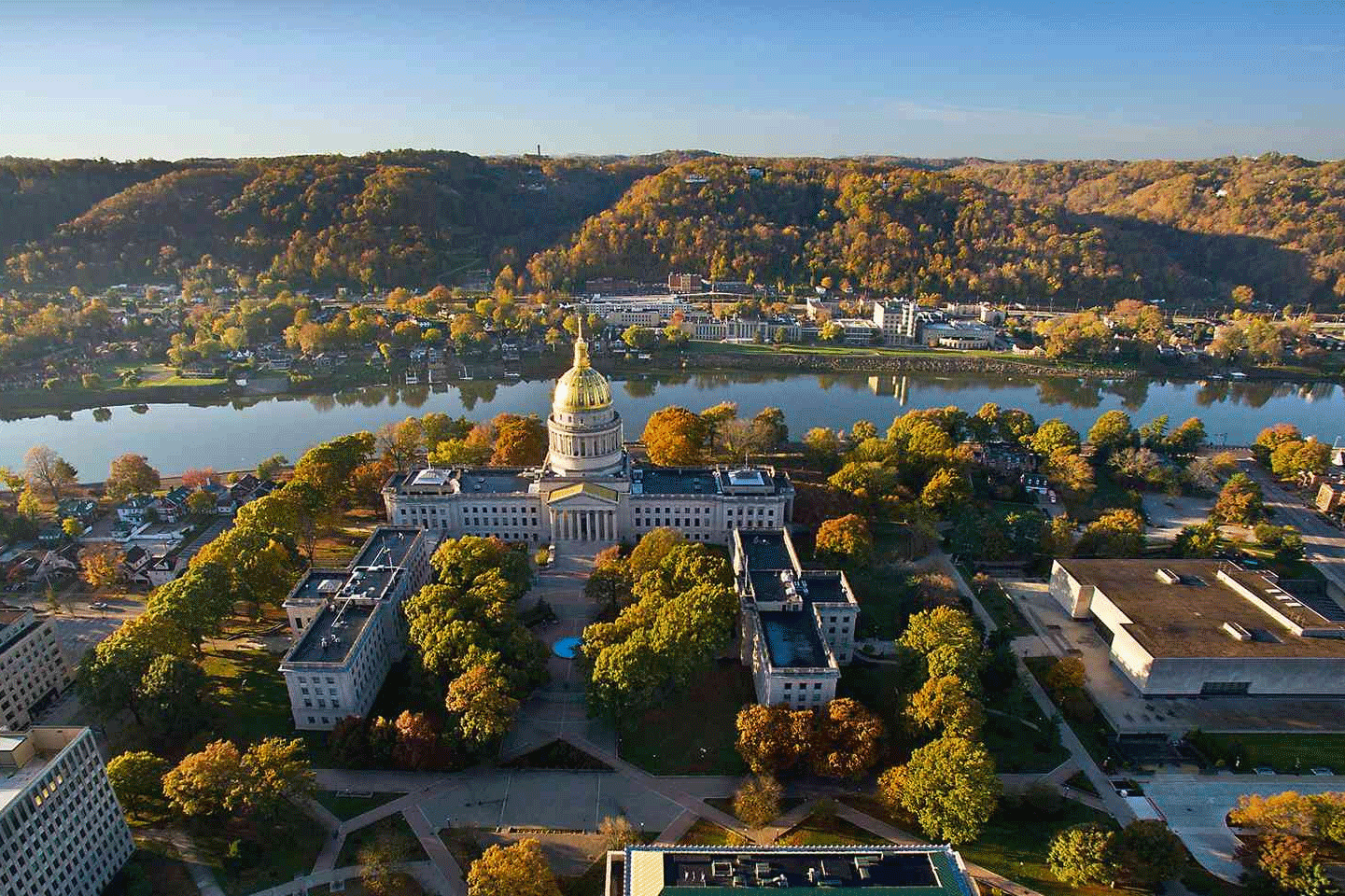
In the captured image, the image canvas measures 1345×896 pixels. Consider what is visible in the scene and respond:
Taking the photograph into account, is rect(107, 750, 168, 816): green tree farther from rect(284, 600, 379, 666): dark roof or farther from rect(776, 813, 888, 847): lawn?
rect(776, 813, 888, 847): lawn

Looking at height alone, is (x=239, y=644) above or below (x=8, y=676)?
below

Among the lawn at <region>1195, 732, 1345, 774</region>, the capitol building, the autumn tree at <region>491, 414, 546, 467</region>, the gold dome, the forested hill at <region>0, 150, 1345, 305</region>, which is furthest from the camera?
the forested hill at <region>0, 150, 1345, 305</region>

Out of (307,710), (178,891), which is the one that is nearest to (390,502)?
(307,710)

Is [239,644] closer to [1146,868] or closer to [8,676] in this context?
[8,676]

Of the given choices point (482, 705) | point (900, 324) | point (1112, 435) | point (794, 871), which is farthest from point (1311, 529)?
point (900, 324)

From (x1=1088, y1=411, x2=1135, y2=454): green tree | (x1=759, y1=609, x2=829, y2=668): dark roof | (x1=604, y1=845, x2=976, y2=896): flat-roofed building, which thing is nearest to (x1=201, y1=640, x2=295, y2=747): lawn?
(x1=604, y1=845, x2=976, y2=896): flat-roofed building
